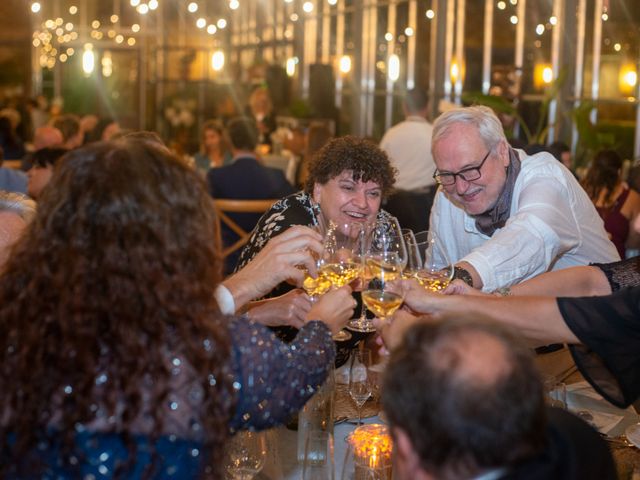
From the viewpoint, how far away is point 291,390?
1661 mm

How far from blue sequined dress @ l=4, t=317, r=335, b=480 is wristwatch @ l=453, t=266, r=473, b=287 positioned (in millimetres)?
986

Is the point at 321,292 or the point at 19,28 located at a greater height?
the point at 19,28

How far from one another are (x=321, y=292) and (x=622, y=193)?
3.92 meters

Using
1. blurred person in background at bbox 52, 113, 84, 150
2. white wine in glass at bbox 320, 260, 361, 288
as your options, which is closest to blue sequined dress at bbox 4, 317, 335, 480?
white wine in glass at bbox 320, 260, 361, 288

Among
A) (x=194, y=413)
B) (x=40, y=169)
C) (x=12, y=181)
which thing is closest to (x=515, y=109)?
(x=40, y=169)

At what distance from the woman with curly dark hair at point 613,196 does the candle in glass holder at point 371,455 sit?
397cm

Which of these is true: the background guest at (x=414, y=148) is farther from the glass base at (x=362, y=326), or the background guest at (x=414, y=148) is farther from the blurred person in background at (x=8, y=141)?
the glass base at (x=362, y=326)

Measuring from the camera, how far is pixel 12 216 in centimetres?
251

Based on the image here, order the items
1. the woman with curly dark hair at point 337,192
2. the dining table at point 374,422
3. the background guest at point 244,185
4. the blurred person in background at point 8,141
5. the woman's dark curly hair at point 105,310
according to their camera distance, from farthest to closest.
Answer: the blurred person in background at point 8,141 < the background guest at point 244,185 < the woman with curly dark hair at point 337,192 < the dining table at point 374,422 < the woman's dark curly hair at point 105,310

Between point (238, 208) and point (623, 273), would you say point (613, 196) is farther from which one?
Answer: point (623, 273)

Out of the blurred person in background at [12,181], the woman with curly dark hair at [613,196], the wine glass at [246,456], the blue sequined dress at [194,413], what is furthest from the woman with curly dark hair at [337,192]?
the blurred person in background at [12,181]

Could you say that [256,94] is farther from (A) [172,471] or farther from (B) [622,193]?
(A) [172,471]

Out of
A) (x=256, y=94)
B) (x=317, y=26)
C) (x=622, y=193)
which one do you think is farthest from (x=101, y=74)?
(x=622, y=193)

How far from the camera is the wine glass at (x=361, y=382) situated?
7.84 ft
